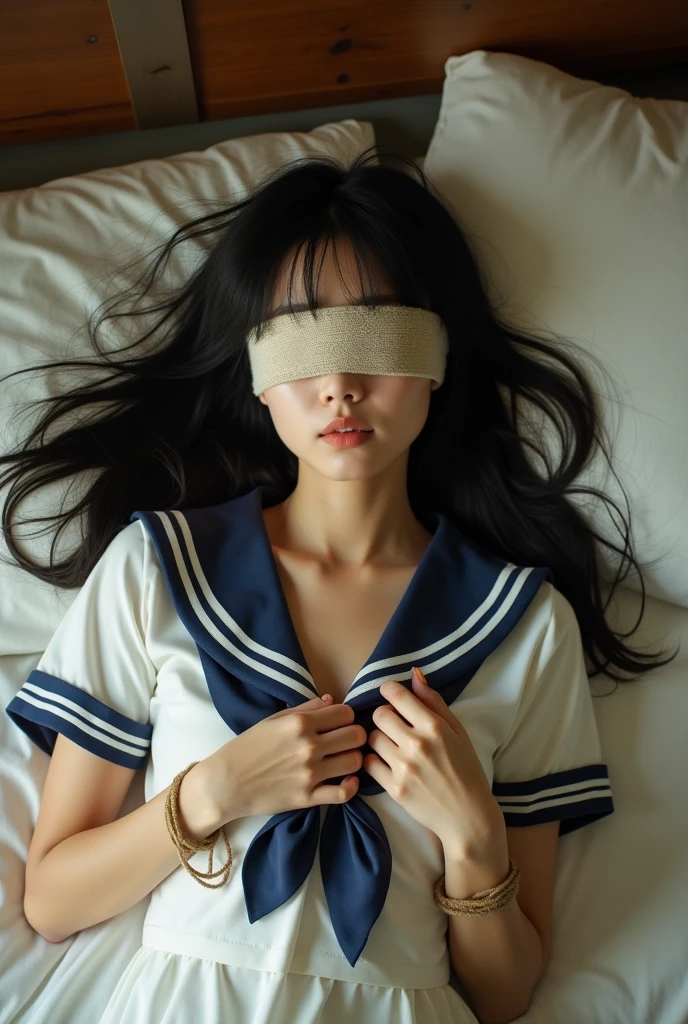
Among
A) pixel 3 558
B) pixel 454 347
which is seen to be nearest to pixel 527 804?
pixel 454 347

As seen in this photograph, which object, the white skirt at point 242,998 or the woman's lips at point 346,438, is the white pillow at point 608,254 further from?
the white skirt at point 242,998

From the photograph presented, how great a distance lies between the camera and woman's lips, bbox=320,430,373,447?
3.82 feet

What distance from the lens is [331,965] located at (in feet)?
3.44

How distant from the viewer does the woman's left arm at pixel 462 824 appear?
1.04 m

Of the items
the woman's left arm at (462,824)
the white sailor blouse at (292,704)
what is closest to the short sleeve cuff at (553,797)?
the white sailor blouse at (292,704)

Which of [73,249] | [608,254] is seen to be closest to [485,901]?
[608,254]

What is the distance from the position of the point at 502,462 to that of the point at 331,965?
741 millimetres

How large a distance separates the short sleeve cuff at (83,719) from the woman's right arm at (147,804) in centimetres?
2

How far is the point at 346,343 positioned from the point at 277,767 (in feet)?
1.62

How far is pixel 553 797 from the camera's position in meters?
1.21

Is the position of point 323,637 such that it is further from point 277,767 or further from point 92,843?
point 92,843

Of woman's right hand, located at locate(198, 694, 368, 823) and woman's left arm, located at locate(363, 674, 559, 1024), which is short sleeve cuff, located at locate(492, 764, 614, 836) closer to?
woman's left arm, located at locate(363, 674, 559, 1024)

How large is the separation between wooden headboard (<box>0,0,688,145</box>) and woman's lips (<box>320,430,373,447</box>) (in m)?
0.77

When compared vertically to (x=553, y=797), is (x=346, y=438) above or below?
above
